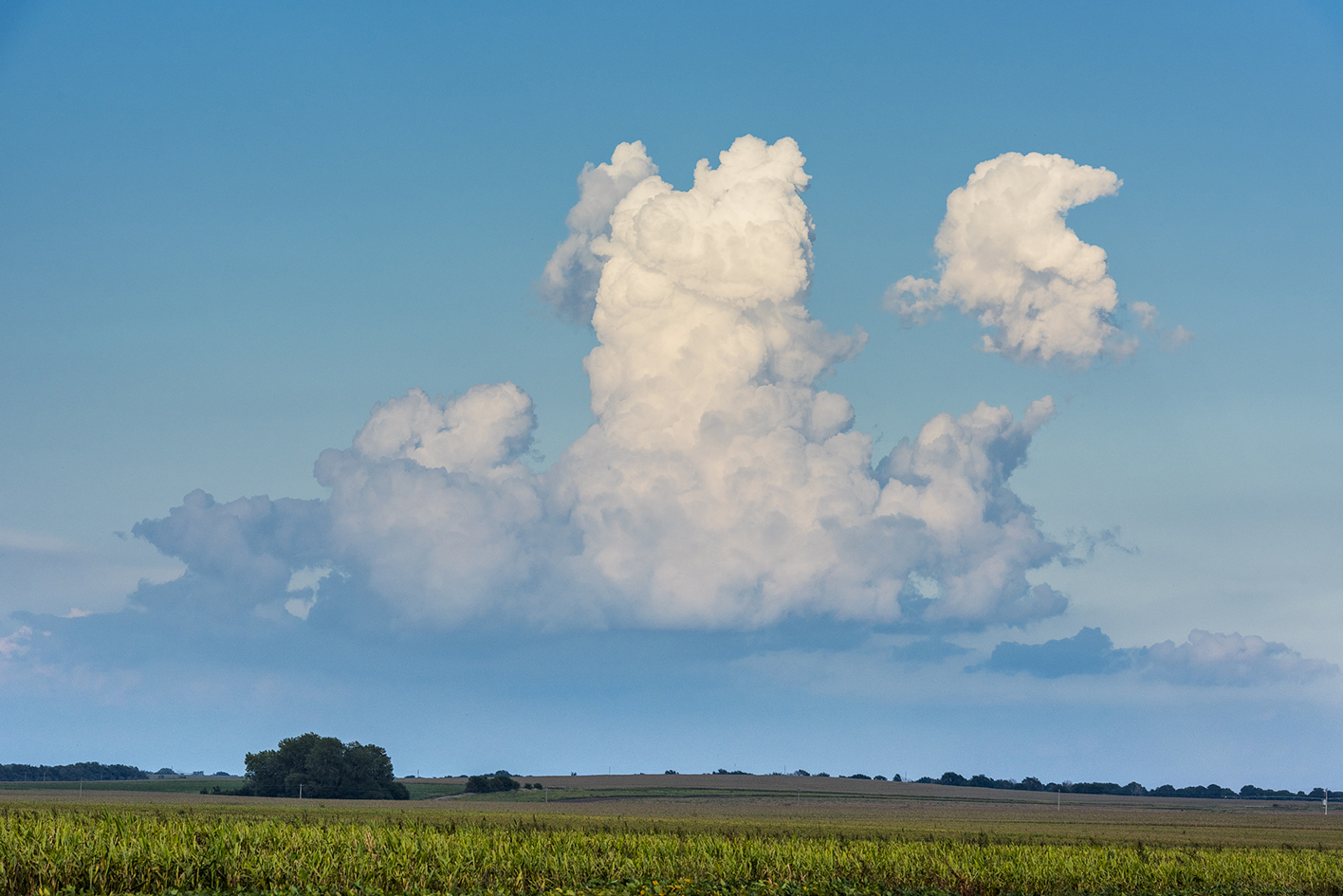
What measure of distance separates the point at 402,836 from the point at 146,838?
7814 millimetres

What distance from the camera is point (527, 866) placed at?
36.4 metres

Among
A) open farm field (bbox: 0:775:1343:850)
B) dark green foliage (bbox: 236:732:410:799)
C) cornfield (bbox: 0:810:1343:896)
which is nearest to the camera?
cornfield (bbox: 0:810:1343:896)

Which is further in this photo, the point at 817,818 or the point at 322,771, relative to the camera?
the point at 322,771

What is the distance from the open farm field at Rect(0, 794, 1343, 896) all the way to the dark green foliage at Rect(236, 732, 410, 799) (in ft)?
490

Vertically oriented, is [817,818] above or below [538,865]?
below

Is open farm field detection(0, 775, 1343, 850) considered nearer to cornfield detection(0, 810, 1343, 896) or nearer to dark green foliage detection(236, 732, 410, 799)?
dark green foliage detection(236, 732, 410, 799)

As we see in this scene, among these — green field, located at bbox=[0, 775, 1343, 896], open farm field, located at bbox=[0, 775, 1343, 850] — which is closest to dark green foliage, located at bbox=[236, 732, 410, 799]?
open farm field, located at bbox=[0, 775, 1343, 850]

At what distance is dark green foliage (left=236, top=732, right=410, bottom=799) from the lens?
180 metres

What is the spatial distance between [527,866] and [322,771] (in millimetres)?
158198

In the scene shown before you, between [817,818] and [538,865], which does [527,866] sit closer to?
[538,865]

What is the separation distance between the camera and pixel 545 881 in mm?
35219

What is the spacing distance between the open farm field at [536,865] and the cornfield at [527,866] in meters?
0.06

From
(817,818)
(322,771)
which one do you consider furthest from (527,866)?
(322,771)

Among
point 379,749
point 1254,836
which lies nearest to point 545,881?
point 1254,836
